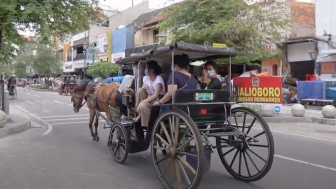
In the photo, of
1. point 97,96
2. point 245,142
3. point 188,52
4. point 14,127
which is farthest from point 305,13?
point 245,142

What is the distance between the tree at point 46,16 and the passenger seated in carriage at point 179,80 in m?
5.62

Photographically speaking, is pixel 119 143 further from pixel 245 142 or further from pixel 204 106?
pixel 245 142

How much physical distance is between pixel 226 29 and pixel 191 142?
10.3 meters

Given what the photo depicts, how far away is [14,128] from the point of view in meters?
10.9

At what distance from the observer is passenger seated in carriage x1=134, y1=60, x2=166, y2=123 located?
20.1 feet

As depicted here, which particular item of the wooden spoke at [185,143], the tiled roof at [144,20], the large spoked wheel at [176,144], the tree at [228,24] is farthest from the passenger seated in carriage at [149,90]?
the tiled roof at [144,20]

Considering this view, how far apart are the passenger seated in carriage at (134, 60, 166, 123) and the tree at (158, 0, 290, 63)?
858cm

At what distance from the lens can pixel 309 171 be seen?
654 centimetres

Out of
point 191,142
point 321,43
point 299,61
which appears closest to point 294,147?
point 191,142

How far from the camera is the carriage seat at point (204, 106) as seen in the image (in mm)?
5258

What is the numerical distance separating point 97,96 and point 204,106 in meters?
4.26

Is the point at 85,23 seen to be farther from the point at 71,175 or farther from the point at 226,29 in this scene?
the point at 71,175

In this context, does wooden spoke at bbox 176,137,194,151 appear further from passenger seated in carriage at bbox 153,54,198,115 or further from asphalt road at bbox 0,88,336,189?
asphalt road at bbox 0,88,336,189

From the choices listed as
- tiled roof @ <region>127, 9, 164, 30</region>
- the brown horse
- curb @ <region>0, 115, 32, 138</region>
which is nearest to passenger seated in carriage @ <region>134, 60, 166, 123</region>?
the brown horse
